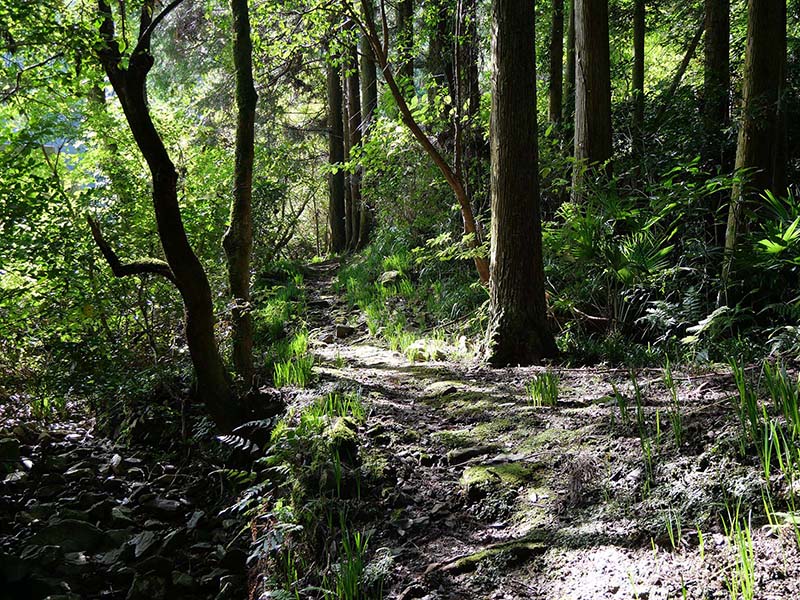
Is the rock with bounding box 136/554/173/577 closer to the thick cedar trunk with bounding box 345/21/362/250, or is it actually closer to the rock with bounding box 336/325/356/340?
the rock with bounding box 336/325/356/340

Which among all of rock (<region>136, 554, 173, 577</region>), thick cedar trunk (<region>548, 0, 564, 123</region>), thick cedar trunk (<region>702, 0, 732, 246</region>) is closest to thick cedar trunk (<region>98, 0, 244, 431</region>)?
rock (<region>136, 554, 173, 577</region>)

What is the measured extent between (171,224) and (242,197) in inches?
46.2

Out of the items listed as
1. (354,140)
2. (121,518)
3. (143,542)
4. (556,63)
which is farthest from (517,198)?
(354,140)

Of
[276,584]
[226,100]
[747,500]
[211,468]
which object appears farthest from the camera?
[226,100]

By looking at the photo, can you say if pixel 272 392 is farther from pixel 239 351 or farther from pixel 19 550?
pixel 19 550

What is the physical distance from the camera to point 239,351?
5559 mm

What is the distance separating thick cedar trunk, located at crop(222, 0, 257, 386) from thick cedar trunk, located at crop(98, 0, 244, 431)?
0.55 m

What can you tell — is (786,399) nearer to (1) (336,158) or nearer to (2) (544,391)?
(2) (544,391)

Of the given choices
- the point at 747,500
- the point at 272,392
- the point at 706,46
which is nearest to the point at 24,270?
the point at 272,392

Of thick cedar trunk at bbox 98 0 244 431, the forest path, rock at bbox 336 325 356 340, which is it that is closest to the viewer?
the forest path

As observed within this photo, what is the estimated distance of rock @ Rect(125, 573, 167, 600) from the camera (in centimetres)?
311

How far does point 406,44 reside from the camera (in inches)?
361

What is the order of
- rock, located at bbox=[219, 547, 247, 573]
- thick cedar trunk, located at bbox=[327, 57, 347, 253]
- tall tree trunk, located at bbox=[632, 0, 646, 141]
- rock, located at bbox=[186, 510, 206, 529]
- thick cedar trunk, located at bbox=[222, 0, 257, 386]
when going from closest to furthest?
rock, located at bbox=[219, 547, 247, 573] < rock, located at bbox=[186, 510, 206, 529] < thick cedar trunk, located at bbox=[222, 0, 257, 386] < tall tree trunk, located at bbox=[632, 0, 646, 141] < thick cedar trunk, located at bbox=[327, 57, 347, 253]

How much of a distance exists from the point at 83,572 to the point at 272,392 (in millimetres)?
2132
